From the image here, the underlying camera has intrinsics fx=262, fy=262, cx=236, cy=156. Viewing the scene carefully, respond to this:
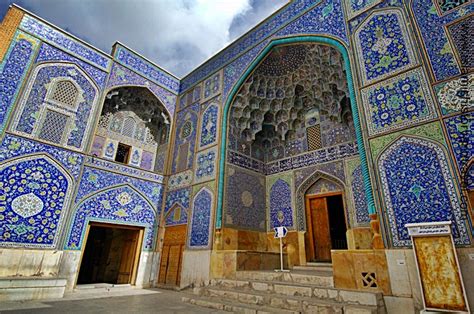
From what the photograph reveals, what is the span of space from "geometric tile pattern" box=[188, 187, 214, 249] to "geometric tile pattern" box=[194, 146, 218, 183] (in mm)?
382

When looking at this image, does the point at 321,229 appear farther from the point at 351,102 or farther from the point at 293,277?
the point at 351,102

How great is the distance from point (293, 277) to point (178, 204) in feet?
13.7

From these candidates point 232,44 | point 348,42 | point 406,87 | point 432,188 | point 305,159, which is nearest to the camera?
point 432,188

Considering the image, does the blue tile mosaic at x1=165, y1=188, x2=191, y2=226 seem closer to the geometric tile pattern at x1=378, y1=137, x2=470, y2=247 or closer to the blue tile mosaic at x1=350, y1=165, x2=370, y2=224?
the blue tile mosaic at x1=350, y1=165, x2=370, y2=224

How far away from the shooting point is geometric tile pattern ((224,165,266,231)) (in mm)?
6812

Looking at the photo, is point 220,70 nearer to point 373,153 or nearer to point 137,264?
point 373,153

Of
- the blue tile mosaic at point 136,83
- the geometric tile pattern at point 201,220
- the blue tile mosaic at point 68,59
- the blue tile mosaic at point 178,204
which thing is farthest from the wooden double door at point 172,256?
the blue tile mosaic at point 68,59

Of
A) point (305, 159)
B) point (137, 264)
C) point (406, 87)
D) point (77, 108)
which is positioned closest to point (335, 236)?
point (305, 159)

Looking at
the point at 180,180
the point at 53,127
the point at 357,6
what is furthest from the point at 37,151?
the point at 357,6

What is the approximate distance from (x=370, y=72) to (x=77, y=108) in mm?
7047

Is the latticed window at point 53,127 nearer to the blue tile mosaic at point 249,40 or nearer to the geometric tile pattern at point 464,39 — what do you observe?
the blue tile mosaic at point 249,40

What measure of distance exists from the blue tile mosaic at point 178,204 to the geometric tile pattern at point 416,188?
5.14 m

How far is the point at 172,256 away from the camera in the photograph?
7355mm

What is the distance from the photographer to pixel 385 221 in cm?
393
